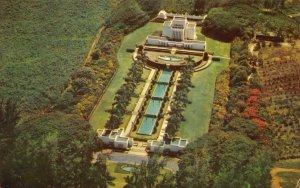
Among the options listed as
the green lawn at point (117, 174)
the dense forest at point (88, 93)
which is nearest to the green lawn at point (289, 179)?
the dense forest at point (88, 93)

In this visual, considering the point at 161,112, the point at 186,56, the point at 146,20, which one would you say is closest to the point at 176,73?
the point at 186,56

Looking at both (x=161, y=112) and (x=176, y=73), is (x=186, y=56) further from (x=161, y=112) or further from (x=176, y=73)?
(x=161, y=112)

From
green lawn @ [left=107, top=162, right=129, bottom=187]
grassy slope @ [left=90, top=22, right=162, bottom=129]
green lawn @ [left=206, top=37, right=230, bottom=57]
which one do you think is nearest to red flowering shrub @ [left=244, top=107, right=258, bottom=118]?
green lawn @ [left=107, top=162, right=129, bottom=187]

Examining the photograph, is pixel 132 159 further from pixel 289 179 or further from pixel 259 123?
pixel 289 179

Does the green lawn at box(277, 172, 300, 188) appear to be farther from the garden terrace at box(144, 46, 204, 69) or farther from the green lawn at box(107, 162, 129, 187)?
the garden terrace at box(144, 46, 204, 69)

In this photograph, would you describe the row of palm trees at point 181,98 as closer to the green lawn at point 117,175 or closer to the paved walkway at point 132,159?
the paved walkway at point 132,159

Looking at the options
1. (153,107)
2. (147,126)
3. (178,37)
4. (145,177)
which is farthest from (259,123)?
(178,37)
